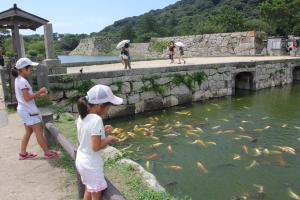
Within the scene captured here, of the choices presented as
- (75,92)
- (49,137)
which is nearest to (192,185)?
(49,137)

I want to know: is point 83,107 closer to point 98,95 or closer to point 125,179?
point 98,95

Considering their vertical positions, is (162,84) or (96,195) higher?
(162,84)

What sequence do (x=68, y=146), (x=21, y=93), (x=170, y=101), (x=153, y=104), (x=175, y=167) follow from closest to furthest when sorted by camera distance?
(x=68, y=146)
(x=21, y=93)
(x=175, y=167)
(x=153, y=104)
(x=170, y=101)

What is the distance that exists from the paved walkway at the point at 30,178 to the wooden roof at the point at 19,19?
509 centimetres

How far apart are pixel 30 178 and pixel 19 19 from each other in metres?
7.67

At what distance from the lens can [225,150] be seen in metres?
9.35

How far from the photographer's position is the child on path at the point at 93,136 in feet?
11.6

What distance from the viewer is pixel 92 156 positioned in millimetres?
3676

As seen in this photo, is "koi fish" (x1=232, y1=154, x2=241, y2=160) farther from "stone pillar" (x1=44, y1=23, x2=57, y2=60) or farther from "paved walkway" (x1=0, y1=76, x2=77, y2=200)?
"stone pillar" (x1=44, y1=23, x2=57, y2=60)

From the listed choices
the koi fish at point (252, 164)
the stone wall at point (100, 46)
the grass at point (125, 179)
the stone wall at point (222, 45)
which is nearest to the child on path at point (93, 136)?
the grass at point (125, 179)

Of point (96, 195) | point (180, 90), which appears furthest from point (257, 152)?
point (180, 90)

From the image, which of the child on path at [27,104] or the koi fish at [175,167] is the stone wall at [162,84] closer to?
the koi fish at [175,167]

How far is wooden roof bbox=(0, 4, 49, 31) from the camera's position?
10.6 meters

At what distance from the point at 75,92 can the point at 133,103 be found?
2.62m
